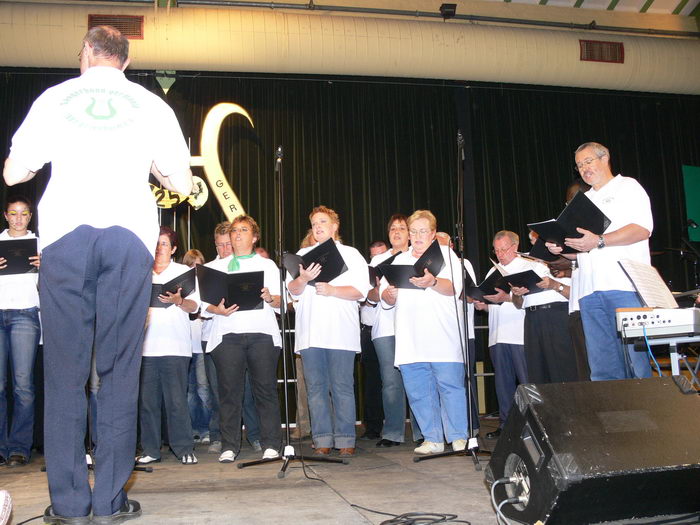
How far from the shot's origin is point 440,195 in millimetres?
7961

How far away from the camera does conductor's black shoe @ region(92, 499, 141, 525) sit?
78.4 inches

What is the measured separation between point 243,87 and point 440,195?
2.56 meters

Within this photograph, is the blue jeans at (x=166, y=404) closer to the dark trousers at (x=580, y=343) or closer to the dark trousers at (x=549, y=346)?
the dark trousers at (x=580, y=343)

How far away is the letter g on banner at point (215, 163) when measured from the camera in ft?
23.8

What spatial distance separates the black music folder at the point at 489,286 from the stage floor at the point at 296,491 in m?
1.35

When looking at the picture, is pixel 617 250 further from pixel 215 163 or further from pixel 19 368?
pixel 215 163

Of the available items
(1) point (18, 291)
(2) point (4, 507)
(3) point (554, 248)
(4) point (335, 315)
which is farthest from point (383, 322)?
(2) point (4, 507)

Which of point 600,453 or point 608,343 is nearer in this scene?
point 600,453

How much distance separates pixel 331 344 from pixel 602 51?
5.18 metres

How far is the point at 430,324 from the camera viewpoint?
4145 millimetres

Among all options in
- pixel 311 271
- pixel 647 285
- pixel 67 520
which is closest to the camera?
pixel 67 520

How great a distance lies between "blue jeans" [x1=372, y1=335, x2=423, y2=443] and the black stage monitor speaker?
2.74m

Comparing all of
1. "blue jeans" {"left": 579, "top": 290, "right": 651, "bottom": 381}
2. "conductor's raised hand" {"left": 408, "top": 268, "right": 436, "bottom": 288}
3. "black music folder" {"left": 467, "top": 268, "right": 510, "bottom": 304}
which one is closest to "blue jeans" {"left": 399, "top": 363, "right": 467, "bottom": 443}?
"conductor's raised hand" {"left": 408, "top": 268, "right": 436, "bottom": 288}

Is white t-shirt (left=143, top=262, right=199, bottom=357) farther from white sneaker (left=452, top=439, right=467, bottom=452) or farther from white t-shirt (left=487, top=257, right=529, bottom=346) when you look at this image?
white t-shirt (left=487, top=257, right=529, bottom=346)
